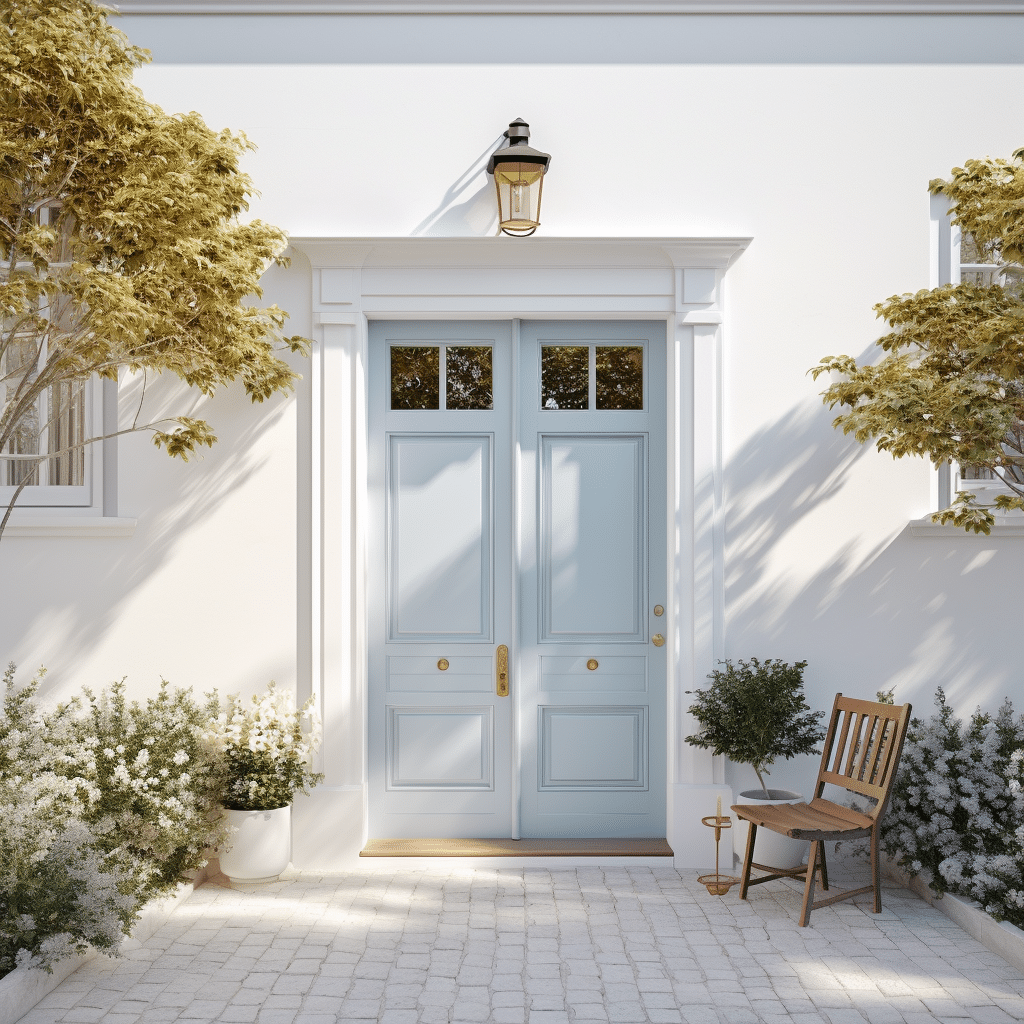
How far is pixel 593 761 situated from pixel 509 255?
282 centimetres

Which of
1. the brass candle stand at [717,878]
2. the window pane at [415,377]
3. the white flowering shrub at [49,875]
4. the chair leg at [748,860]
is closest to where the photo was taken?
the white flowering shrub at [49,875]

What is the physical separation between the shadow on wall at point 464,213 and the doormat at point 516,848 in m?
3.32

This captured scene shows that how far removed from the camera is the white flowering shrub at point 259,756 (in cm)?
508

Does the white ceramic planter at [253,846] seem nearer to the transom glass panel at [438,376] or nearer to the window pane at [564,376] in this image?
the transom glass panel at [438,376]

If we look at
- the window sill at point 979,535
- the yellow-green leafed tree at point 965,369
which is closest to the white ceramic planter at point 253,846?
the yellow-green leafed tree at point 965,369

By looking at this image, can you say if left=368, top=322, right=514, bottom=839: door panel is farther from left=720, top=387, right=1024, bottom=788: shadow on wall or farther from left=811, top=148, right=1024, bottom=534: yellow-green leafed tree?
left=811, top=148, right=1024, bottom=534: yellow-green leafed tree

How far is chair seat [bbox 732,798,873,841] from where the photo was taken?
450 cm

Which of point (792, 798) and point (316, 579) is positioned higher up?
point (316, 579)

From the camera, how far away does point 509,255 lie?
554 centimetres

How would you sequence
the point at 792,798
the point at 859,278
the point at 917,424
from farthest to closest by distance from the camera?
the point at 859,278, the point at 792,798, the point at 917,424

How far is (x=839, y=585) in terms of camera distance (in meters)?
5.58

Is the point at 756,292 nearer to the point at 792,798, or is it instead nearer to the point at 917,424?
the point at 917,424

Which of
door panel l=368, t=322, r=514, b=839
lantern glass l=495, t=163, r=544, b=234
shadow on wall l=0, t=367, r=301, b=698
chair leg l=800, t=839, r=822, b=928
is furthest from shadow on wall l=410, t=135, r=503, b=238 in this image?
chair leg l=800, t=839, r=822, b=928

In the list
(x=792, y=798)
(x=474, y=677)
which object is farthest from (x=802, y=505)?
(x=474, y=677)
